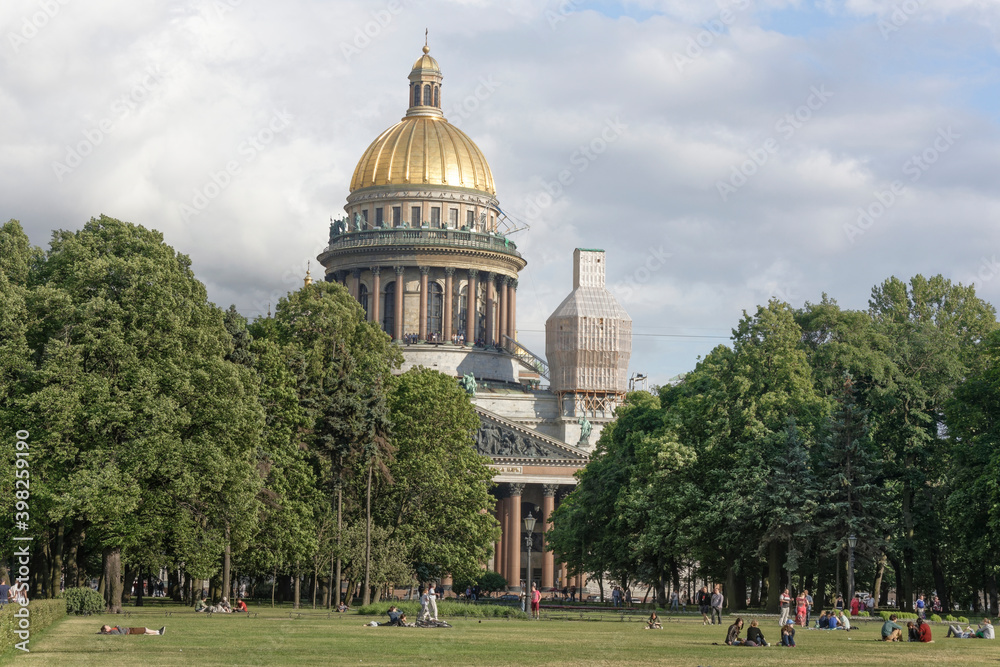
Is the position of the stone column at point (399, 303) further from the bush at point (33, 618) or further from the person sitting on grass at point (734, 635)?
the person sitting on grass at point (734, 635)

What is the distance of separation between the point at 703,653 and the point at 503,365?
10157 centimetres

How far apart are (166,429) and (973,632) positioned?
24.5 m

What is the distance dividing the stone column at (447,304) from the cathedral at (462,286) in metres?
0.12

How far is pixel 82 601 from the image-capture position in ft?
153

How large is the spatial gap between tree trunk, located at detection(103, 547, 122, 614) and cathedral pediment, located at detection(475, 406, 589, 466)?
65.5 metres

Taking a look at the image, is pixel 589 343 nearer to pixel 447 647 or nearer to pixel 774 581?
pixel 774 581

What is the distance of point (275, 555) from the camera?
58.7 metres

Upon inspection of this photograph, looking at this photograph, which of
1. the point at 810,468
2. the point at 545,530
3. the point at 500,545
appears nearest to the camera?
the point at 810,468

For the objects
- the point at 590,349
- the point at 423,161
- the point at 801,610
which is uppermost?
the point at 423,161

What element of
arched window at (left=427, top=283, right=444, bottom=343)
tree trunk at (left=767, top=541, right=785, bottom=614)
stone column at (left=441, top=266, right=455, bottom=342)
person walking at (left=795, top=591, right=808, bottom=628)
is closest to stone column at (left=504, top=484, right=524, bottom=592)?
stone column at (left=441, top=266, right=455, bottom=342)

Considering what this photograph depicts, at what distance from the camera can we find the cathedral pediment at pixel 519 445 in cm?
11488

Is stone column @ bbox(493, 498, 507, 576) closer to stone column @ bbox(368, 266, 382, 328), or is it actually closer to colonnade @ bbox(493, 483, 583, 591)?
colonnade @ bbox(493, 483, 583, 591)

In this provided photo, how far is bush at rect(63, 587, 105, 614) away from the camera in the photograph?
1825 inches

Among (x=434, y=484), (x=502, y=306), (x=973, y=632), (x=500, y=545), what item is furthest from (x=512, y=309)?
(x=973, y=632)
